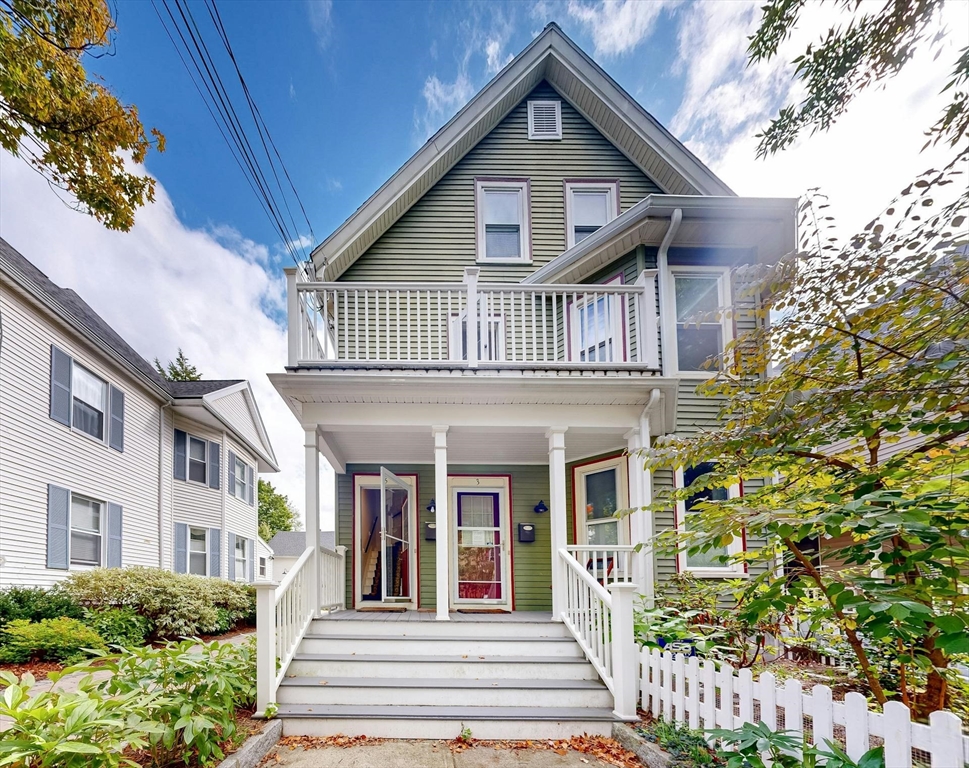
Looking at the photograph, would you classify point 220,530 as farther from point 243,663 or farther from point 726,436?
point 726,436

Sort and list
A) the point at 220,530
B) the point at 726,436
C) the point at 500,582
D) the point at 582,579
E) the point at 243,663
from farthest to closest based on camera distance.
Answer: the point at 220,530, the point at 500,582, the point at 582,579, the point at 243,663, the point at 726,436

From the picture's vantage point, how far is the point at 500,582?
25.2ft

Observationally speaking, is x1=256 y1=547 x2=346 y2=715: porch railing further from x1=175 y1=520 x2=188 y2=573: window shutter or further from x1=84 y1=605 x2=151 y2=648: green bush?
x1=175 y1=520 x2=188 y2=573: window shutter

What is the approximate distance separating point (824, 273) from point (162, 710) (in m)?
4.48

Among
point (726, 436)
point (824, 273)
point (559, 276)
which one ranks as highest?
point (559, 276)

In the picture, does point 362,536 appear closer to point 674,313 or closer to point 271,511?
point 674,313

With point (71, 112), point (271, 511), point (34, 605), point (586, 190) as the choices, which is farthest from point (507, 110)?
point (271, 511)

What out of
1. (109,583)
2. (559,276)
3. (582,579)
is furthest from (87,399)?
(582,579)

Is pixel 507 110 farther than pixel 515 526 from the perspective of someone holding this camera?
Yes

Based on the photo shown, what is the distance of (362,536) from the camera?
7797 mm

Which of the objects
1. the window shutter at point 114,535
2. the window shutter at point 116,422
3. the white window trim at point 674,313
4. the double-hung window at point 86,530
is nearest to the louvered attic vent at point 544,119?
the white window trim at point 674,313

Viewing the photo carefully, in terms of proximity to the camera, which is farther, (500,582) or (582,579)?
(500,582)

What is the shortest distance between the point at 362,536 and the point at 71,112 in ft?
18.5

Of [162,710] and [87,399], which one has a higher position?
[87,399]
